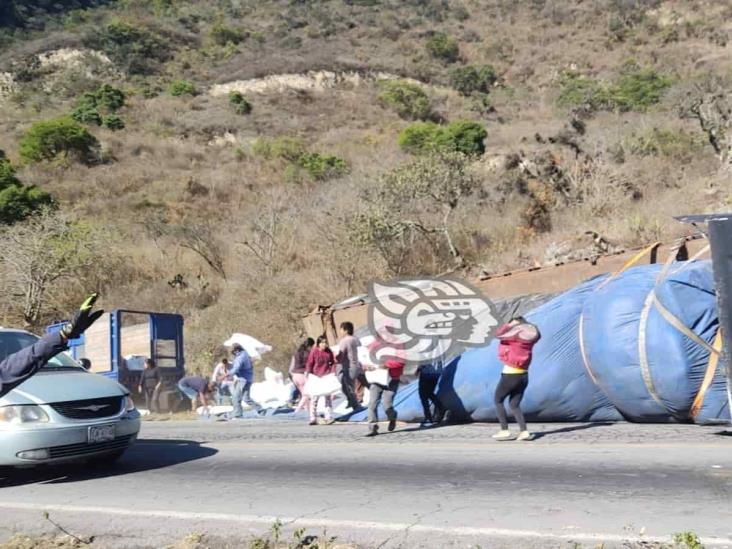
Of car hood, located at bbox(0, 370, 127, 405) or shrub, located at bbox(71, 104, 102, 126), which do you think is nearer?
car hood, located at bbox(0, 370, 127, 405)

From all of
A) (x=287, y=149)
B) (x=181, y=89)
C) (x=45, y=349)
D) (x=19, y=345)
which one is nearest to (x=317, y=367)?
(x=19, y=345)

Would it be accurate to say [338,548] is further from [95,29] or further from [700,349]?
[95,29]

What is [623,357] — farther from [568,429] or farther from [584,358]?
[568,429]

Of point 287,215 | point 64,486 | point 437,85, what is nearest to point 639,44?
point 437,85

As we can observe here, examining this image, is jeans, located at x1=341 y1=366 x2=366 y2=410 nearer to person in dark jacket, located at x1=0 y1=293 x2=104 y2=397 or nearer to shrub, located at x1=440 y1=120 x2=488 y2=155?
person in dark jacket, located at x1=0 y1=293 x2=104 y2=397

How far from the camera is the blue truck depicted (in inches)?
691

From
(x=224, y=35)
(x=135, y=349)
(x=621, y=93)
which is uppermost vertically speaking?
(x=224, y=35)

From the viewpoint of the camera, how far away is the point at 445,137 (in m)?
42.9

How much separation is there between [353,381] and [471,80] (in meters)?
58.1

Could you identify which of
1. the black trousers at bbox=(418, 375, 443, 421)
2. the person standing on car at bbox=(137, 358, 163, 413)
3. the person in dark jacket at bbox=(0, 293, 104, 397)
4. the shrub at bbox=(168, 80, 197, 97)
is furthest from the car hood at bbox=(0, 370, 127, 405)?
the shrub at bbox=(168, 80, 197, 97)

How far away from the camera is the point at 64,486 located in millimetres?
7367

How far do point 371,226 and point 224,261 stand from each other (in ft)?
29.8

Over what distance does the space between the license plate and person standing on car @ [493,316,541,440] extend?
4.47 metres

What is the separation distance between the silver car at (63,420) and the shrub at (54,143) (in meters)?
43.6
